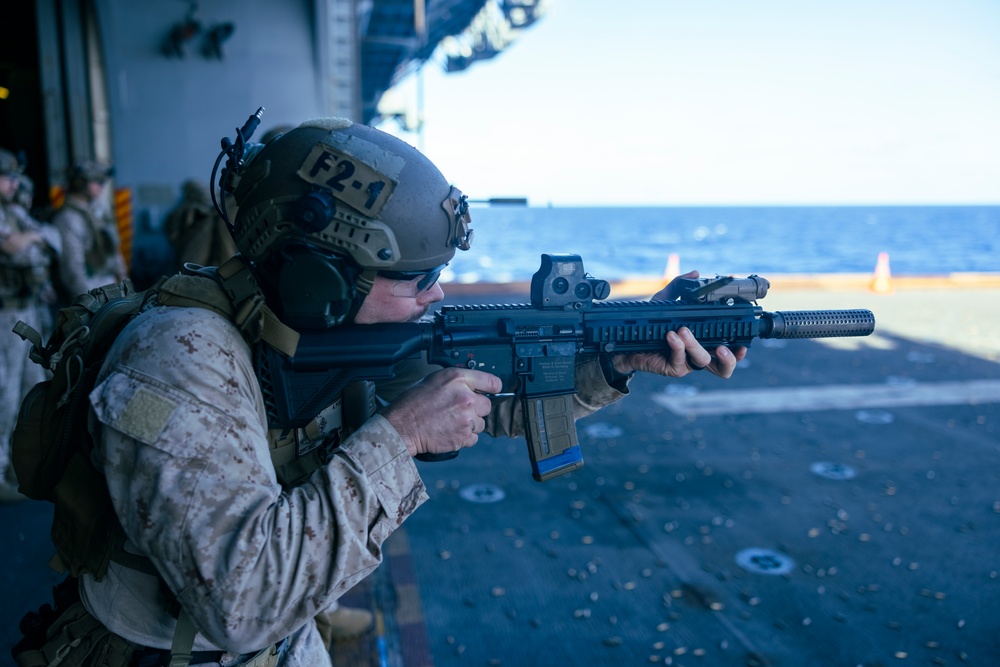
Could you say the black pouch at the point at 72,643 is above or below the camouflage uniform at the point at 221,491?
below

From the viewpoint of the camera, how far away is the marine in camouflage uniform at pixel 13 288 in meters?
4.59

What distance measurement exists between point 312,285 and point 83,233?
4.92m

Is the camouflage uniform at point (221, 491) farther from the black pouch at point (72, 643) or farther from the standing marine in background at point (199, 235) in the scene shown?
the standing marine in background at point (199, 235)

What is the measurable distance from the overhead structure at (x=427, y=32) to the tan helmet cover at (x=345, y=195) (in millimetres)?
11879

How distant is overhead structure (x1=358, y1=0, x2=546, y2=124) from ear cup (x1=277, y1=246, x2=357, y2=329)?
39.5ft

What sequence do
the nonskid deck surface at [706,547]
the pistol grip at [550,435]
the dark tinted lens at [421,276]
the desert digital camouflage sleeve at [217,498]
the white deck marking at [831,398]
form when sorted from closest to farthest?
the desert digital camouflage sleeve at [217,498] < the dark tinted lens at [421,276] < the pistol grip at [550,435] < the nonskid deck surface at [706,547] < the white deck marking at [831,398]

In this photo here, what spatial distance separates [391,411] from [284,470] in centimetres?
39

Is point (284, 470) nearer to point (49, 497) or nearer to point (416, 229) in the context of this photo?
point (49, 497)

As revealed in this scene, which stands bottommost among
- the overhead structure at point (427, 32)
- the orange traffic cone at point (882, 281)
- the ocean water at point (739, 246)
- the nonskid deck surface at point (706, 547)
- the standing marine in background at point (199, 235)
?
the ocean water at point (739, 246)

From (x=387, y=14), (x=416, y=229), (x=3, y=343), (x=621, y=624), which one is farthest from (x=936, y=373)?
(x=387, y=14)

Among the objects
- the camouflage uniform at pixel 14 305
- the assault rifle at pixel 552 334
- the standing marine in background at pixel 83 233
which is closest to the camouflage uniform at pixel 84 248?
the standing marine in background at pixel 83 233

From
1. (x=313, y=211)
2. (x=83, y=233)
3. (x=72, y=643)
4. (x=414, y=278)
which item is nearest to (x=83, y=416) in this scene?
(x=72, y=643)

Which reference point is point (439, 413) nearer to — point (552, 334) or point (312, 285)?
point (312, 285)

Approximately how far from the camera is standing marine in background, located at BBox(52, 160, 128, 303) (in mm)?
5461
